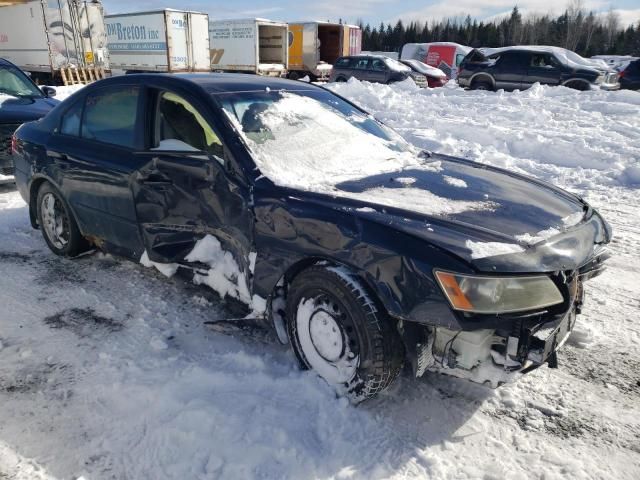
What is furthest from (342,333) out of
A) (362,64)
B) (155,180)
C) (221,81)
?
(362,64)

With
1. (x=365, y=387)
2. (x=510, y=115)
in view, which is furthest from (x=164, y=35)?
(x=365, y=387)

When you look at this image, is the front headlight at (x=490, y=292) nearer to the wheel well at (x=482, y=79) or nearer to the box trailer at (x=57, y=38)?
the wheel well at (x=482, y=79)

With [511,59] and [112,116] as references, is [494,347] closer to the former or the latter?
[112,116]

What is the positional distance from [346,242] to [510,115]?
992 cm

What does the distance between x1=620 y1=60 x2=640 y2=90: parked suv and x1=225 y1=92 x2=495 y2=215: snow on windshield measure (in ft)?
52.3

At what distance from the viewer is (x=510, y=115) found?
10961 millimetres

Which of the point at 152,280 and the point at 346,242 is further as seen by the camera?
the point at 152,280

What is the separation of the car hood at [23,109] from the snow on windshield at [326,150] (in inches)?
185

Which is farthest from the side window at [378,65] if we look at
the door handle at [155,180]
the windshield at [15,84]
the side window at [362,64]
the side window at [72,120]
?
the door handle at [155,180]

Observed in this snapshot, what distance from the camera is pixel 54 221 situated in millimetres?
4293

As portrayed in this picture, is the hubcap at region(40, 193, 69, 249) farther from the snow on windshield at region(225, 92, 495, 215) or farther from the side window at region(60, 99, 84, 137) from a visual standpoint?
the snow on windshield at region(225, 92, 495, 215)

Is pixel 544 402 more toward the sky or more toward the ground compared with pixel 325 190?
more toward the ground

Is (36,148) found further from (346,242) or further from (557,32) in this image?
(557,32)

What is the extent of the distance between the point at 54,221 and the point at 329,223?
301 cm
